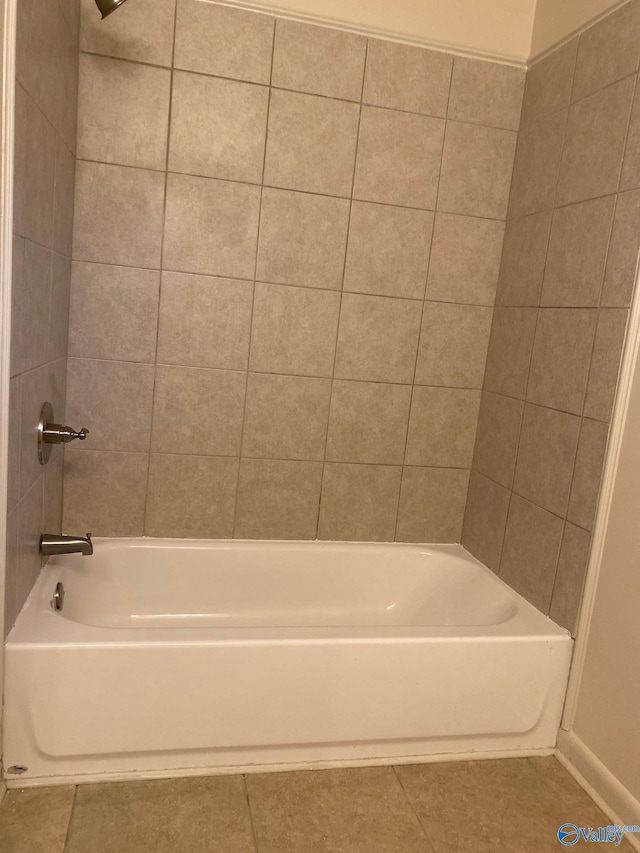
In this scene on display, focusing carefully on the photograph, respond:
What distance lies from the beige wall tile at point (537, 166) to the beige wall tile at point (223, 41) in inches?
35.6

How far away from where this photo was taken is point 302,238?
2283 millimetres

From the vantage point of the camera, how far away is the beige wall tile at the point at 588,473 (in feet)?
6.11

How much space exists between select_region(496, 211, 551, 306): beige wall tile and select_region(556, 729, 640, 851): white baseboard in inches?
53.1

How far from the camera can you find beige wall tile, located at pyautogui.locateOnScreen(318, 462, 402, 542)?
2.47m

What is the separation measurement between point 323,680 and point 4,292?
1.23 meters

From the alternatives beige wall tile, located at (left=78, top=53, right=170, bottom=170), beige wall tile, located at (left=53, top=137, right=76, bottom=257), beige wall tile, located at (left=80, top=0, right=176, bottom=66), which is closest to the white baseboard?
beige wall tile, located at (left=53, top=137, right=76, bottom=257)

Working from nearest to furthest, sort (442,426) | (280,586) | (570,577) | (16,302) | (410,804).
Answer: (16,302)
(410,804)
(570,577)
(280,586)
(442,426)

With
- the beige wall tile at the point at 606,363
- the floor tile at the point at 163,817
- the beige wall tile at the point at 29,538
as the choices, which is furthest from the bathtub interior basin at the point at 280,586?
the beige wall tile at the point at 606,363

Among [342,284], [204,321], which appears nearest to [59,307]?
[204,321]

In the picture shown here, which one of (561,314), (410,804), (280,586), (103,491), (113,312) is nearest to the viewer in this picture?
(410,804)

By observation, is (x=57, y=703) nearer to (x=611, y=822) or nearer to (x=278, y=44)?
(x=611, y=822)

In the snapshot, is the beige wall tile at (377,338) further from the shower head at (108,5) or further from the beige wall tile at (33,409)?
the shower head at (108,5)

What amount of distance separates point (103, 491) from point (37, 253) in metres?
0.91

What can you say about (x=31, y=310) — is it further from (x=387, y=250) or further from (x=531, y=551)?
(x=531, y=551)
